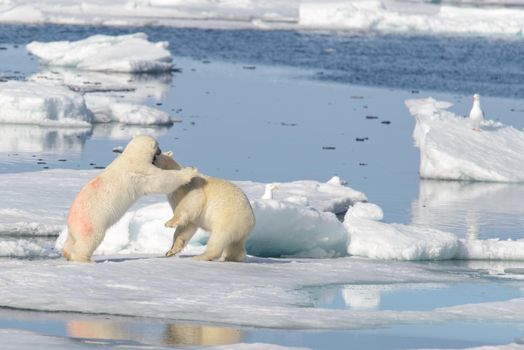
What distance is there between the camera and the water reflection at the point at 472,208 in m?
11.9

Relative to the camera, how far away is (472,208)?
13219 millimetres

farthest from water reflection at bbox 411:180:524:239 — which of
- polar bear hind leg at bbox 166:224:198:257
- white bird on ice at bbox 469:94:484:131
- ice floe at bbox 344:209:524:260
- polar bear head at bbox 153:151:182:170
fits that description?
polar bear head at bbox 153:151:182:170

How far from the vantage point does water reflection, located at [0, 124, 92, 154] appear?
16516 mm

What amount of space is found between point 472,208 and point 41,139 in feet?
22.7

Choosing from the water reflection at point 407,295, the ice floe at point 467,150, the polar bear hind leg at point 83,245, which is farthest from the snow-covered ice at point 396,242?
the ice floe at point 467,150

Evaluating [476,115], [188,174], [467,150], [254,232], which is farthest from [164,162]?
[476,115]

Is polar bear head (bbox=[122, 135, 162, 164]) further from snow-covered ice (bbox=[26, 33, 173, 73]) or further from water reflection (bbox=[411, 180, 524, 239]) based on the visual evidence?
snow-covered ice (bbox=[26, 33, 173, 73])

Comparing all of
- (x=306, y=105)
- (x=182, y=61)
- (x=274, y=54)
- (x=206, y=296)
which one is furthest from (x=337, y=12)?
(x=206, y=296)

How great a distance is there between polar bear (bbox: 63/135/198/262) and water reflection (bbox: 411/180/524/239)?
431cm

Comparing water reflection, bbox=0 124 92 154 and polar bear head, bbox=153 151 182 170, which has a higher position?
polar bear head, bbox=153 151 182 170

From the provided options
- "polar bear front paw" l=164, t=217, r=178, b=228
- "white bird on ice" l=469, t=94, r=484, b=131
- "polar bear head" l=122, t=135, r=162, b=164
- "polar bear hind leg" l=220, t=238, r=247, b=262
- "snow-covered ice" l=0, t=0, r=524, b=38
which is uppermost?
"polar bear head" l=122, t=135, r=162, b=164

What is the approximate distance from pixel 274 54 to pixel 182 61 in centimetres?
331

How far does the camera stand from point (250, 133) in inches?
738

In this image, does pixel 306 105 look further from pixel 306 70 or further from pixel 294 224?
pixel 294 224
